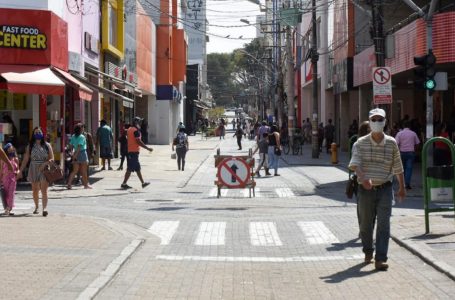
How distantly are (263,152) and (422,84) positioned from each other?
8.90m

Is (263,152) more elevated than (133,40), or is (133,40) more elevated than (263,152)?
(133,40)

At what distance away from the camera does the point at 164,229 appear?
13852 mm

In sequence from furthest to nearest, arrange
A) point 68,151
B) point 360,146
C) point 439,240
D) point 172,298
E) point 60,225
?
1. point 68,151
2. point 60,225
3. point 439,240
4. point 360,146
5. point 172,298

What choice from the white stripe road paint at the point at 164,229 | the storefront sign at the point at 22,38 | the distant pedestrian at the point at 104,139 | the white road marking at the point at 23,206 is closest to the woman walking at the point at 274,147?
the distant pedestrian at the point at 104,139

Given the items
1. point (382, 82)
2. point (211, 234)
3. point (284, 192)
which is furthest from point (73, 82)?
point (211, 234)

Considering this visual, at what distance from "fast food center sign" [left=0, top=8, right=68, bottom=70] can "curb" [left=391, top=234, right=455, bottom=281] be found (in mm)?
13028

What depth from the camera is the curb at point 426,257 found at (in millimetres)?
9188

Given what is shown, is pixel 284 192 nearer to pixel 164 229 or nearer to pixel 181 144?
pixel 164 229

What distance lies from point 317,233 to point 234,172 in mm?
6043

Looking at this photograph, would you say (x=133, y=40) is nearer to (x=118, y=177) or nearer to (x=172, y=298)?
(x=118, y=177)

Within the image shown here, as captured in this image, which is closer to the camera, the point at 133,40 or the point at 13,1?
the point at 13,1

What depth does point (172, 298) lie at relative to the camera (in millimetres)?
8047

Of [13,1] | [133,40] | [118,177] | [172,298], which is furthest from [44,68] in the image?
[133,40]

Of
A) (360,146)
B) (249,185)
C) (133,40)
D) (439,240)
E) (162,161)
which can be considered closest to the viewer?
(360,146)
